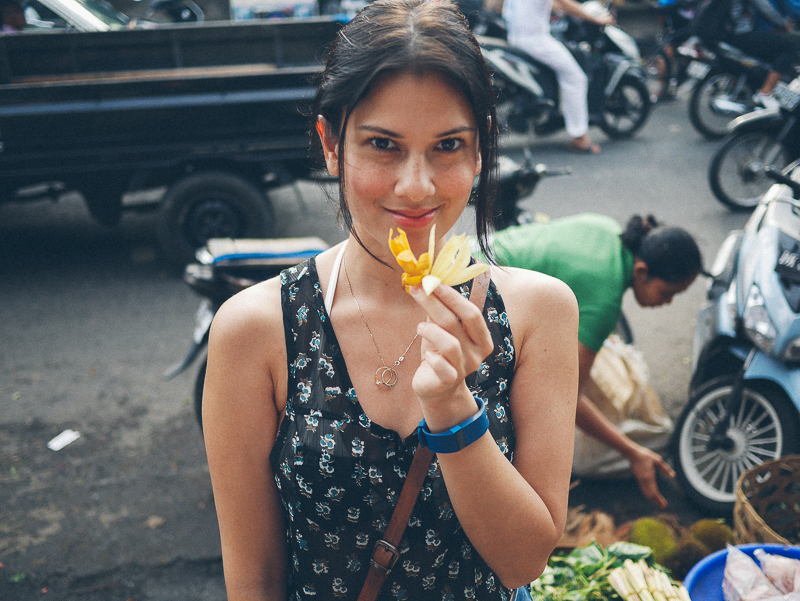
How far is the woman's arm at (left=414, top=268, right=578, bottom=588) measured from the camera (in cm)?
102

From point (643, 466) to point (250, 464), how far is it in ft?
6.89

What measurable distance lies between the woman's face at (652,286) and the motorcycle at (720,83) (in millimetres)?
5257

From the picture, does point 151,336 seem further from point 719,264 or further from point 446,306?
point 446,306

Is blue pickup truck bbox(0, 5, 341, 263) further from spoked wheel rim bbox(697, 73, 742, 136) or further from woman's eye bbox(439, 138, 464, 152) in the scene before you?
spoked wheel rim bbox(697, 73, 742, 136)

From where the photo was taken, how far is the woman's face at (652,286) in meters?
2.90

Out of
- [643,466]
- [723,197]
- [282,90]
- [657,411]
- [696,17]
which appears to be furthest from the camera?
[696,17]

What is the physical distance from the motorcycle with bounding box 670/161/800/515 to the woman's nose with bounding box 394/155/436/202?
223 centimetres

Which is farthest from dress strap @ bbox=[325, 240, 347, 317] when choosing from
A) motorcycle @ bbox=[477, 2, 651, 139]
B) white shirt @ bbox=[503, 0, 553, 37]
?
white shirt @ bbox=[503, 0, 553, 37]

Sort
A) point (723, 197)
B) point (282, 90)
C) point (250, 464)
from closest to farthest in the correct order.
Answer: point (250, 464)
point (282, 90)
point (723, 197)

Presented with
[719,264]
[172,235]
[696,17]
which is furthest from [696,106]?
[172,235]

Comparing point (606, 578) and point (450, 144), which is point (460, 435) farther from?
point (606, 578)

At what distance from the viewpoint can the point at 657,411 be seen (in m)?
3.40

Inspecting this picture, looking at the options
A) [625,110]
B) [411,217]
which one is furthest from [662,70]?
[411,217]

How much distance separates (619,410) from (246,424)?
2423 mm
